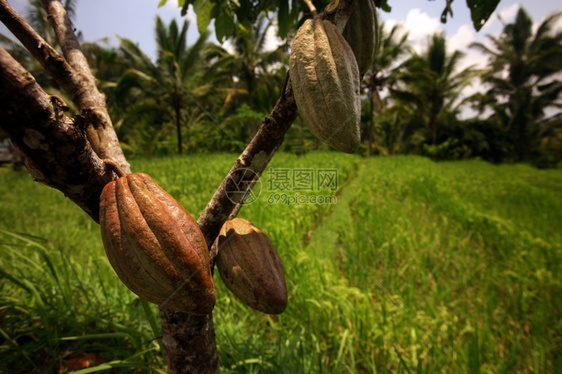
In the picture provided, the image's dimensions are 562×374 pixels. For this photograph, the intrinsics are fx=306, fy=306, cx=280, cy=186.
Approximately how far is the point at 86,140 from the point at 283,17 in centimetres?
78

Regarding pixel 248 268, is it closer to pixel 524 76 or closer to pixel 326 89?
pixel 326 89

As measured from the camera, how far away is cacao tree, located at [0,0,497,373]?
313mm

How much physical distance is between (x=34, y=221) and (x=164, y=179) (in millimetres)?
1640

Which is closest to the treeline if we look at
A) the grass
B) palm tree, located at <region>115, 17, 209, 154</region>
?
palm tree, located at <region>115, 17, 209, 154</region>

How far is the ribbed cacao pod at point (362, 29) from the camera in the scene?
543mm

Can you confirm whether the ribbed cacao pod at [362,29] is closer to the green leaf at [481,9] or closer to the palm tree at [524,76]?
the green leaf at [481,9]

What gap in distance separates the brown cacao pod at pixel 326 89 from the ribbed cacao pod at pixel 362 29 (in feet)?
0.39

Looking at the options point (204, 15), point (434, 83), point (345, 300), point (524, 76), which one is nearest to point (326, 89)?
point (204, 15)

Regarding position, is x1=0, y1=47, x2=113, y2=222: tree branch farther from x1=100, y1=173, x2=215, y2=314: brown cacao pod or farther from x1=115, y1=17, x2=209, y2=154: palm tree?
x1=115, y1=17, x2=209, y2=154: palm tree

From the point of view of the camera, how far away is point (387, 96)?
17000mm

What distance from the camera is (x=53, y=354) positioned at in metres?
0.95
